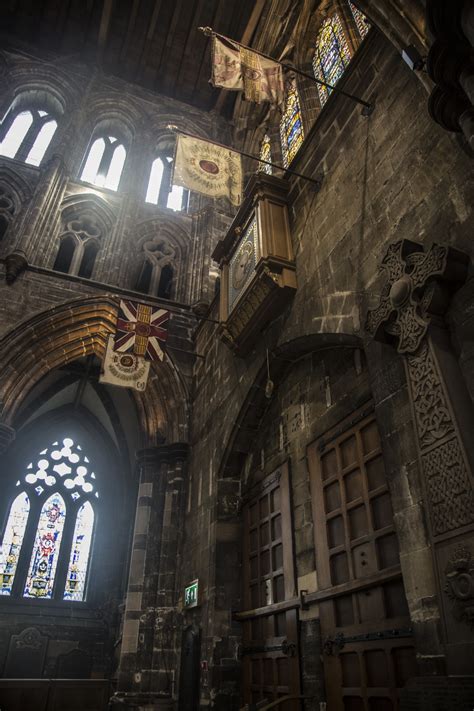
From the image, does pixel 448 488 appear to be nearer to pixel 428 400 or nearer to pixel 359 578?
pixel 428 400

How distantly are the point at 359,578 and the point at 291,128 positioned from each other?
8.90m

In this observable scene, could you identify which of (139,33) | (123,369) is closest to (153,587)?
(123,369)

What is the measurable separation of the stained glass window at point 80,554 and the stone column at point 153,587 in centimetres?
472

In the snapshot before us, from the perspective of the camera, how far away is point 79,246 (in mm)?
12320

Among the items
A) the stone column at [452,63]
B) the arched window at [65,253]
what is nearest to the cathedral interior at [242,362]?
the stone column at [452,63]

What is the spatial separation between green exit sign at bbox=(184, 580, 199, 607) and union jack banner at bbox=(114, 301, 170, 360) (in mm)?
3948

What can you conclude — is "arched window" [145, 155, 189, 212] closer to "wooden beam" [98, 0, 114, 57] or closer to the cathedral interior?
the cathedral interior

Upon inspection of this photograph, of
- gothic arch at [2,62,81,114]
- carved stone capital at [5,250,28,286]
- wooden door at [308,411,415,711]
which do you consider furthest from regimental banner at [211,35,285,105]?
gothic arch at [2,62,81,114]

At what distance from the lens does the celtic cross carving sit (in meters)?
3.51

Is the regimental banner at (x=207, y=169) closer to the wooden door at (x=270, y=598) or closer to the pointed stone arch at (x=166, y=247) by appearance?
the pointed stone arch at (x=166, y=247)

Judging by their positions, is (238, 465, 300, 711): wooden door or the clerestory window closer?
(238, 465, 300, 711): wooden door

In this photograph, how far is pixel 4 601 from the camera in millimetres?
11742

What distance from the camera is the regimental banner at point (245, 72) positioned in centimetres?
779

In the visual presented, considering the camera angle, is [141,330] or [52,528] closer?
[141,330]
